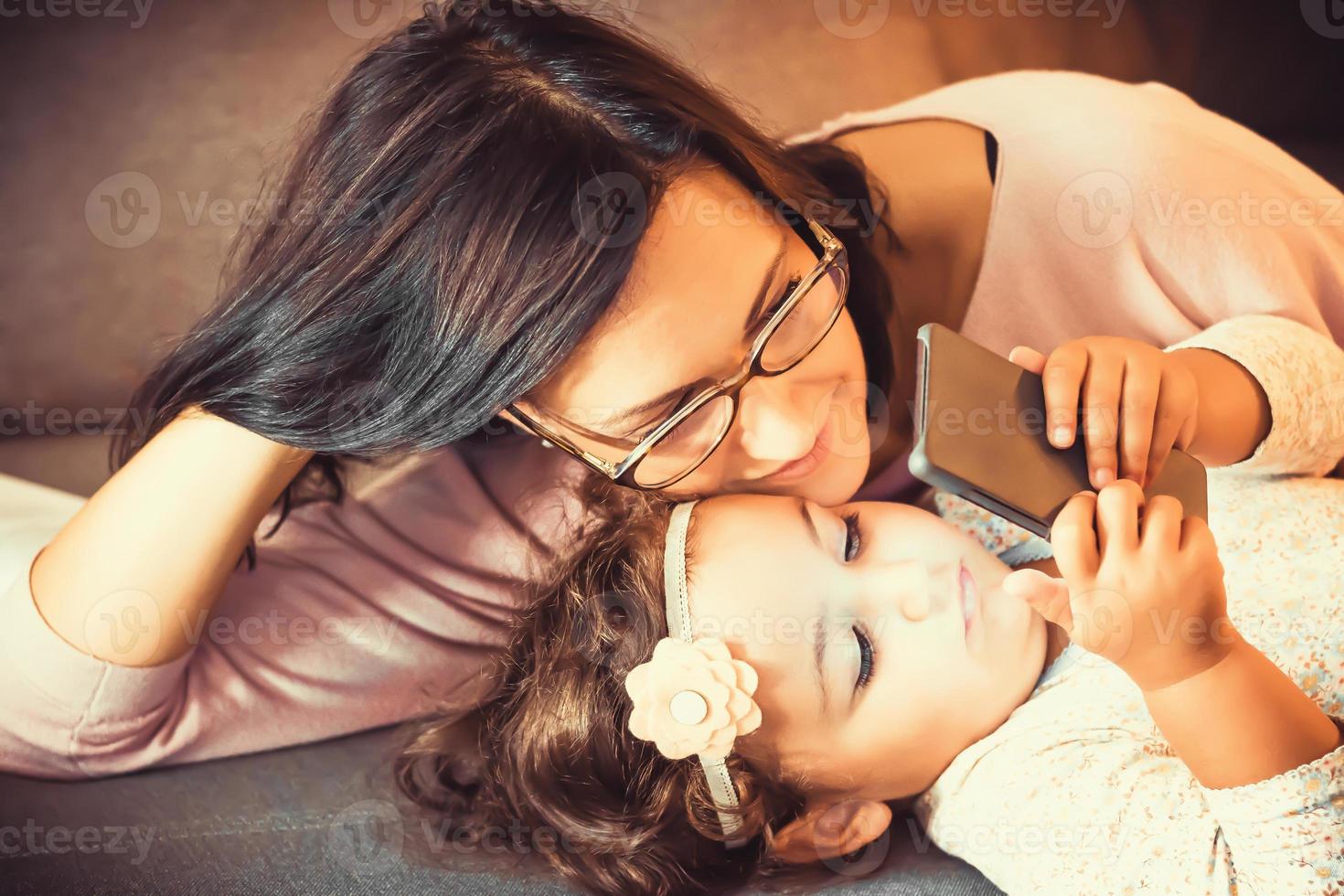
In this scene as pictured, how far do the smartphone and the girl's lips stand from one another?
101 millimetres

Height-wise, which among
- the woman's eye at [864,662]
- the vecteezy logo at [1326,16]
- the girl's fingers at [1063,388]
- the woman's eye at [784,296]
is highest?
the vecteezy logo at [1326,16]

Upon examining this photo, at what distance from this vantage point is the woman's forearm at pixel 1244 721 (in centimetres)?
51

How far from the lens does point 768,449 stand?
2.06ft

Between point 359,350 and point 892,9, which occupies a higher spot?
point 892,9

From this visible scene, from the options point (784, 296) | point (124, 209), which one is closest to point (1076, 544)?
point (784, 296)

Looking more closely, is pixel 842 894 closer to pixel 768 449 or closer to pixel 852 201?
pixel 768 449

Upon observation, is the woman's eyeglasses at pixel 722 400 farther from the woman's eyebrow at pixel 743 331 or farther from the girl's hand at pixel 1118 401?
the girl's hand at pixel 1118 401

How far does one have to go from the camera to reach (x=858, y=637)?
623 millimetres

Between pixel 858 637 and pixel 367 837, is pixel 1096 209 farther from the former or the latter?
pixel 367 837

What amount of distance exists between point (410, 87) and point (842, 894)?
0.61m

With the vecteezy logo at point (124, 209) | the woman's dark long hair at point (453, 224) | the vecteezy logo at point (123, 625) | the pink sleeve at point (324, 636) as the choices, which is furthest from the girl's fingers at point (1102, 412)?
the vecteezy logo at point (124, 209)

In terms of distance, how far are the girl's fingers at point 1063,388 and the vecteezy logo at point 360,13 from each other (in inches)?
26.2

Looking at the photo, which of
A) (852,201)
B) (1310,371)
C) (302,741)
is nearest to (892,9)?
(852,201)

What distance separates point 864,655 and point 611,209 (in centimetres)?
34
